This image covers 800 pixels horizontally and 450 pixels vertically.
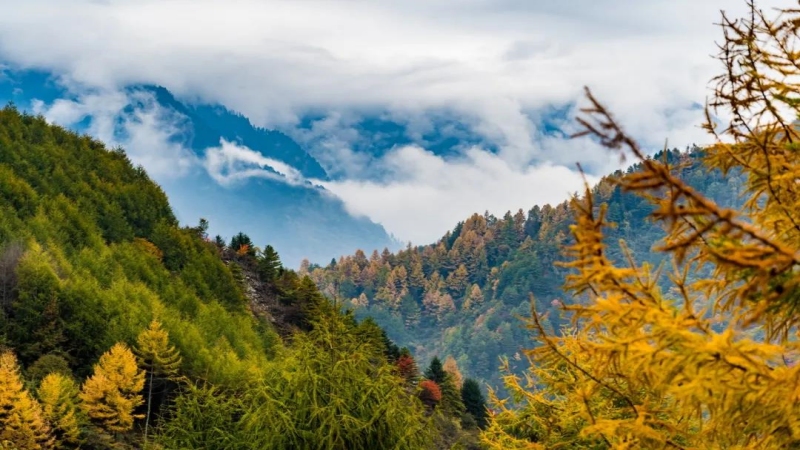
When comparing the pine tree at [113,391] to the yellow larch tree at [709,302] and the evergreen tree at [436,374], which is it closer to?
the yellow larch tree at [709,302]

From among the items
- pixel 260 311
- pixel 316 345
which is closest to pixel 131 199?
pixel 260 311

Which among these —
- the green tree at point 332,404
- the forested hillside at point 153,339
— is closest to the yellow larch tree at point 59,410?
the forested hillside at point 153,339

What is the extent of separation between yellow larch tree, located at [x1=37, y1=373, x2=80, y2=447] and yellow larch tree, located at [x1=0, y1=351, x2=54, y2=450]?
0.46 metres

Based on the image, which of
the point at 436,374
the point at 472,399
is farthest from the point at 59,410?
the point at 472,399

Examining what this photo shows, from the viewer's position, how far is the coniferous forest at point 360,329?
3.53 meters

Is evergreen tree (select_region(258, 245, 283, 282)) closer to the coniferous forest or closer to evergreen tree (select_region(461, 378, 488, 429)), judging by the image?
the coniferous forest

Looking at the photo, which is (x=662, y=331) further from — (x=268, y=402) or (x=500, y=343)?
(x=500, y=343)

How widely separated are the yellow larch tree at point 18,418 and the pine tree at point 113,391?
95.8 inches

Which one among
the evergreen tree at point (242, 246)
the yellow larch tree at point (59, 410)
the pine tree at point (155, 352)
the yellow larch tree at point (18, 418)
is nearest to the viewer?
the yellow larch tree at point (18, 418)

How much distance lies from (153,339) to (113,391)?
11.5ft

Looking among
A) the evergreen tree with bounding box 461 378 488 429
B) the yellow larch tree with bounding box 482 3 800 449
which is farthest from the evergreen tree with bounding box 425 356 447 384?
the yellow larch tree with bounding box 482 3 800 449

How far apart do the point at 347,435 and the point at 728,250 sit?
6123 millimetres

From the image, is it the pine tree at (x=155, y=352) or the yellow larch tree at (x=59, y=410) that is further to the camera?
the pine tree at (x=155, y=352)

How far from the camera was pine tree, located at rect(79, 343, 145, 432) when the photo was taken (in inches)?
934
